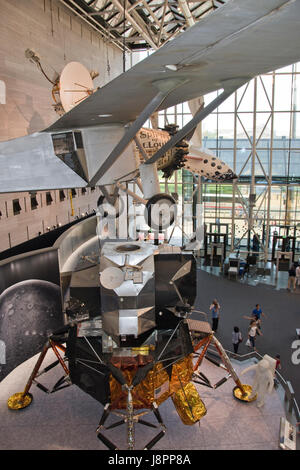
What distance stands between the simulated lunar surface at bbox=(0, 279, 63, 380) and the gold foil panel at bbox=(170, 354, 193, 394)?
4.17 m

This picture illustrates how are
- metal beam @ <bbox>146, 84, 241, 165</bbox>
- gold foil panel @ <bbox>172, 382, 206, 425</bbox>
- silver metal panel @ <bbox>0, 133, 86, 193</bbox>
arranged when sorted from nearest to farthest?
metal beam @ <bbox>146, 84, 241, 165</bbox> → silver metal panel @ <bbox>0, 133, 86, 193</bbox> → gold foil panel @ <bbox>172, 382, 206, 425</bbox>

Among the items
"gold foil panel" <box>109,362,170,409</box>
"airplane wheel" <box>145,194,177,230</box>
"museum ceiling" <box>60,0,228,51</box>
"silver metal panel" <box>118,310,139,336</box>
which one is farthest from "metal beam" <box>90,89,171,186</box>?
"museum ceiling" <box>60,0,228,51</box>

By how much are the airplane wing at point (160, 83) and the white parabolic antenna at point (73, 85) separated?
4.03 m

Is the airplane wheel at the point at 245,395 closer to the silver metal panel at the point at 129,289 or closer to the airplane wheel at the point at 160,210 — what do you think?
the silver metal panel at the point at 129,289

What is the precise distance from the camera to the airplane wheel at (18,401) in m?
7.39

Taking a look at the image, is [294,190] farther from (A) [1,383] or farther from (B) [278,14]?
(B) [278,14]

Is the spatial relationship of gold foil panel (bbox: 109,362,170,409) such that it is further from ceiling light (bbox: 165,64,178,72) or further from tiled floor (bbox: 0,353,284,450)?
ceiling light (bbox: 165,64,178,72)

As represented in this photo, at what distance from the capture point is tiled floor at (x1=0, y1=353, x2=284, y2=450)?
6.49 metres

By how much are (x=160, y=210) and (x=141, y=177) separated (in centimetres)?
64
